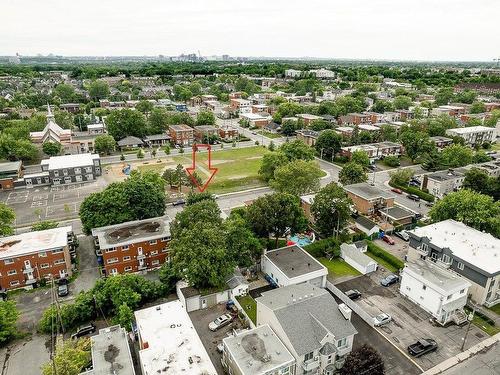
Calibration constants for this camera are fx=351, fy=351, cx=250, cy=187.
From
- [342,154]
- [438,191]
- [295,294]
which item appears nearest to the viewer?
[295,294]

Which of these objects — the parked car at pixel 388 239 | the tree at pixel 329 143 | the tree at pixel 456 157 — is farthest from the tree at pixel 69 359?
the tree at pixel 456 157

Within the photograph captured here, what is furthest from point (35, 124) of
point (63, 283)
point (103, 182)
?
point (63, 283)

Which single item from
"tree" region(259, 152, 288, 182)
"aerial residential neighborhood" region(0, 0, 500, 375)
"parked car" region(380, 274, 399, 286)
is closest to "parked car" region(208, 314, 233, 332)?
"aerial residential neighborhood" region(0, 0, 500, 375)

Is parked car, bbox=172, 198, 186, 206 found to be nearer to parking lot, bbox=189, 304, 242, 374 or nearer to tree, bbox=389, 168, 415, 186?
parking lot, bbox=189, 304, 242, 374

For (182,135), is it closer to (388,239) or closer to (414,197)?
(414,197)

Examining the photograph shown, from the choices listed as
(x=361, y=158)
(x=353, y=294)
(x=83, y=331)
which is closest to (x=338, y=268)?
(x=353, y=294)

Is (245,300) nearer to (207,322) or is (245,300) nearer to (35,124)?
(207,322)
